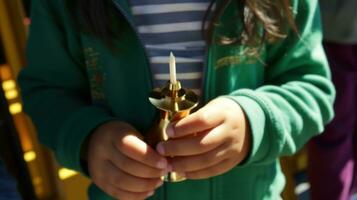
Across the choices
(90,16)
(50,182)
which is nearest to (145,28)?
(90,16)

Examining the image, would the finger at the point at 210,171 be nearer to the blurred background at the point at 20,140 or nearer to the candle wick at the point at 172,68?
the candle wick at the point at 172,68

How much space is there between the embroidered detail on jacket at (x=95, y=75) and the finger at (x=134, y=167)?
12cm

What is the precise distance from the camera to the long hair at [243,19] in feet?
2.30

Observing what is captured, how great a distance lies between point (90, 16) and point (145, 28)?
0.08 meters

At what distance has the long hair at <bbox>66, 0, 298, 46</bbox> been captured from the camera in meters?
0.70

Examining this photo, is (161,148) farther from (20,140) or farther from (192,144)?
(20,140)

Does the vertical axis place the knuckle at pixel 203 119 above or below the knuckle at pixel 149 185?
above

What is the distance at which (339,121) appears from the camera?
1.20 m

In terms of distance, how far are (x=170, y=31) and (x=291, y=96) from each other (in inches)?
7.4

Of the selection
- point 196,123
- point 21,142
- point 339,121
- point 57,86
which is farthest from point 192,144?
point 21,142

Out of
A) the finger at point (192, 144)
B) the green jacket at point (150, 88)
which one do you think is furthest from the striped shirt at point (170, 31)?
the finger at point (192, 144)

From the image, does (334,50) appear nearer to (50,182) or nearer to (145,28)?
(145,28)

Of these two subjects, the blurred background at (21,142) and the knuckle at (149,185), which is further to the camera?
the blurred background at (21,142)

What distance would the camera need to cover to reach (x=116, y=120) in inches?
28.1
